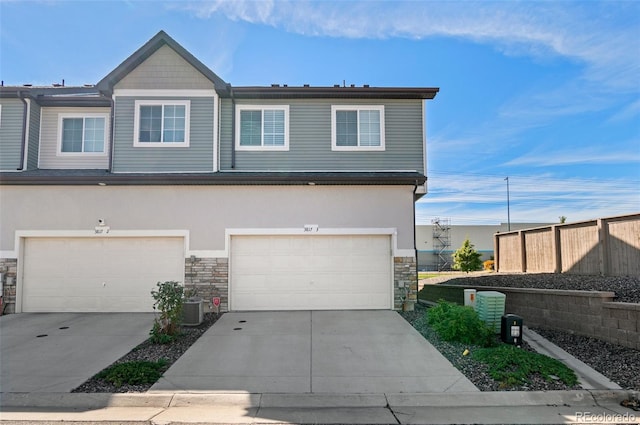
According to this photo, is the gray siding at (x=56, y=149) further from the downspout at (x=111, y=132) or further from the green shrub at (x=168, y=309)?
the green shrub at (x=168, y=309)

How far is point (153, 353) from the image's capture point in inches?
285

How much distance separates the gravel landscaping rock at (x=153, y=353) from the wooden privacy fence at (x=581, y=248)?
398 inches

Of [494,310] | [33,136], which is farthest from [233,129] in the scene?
[494,310]

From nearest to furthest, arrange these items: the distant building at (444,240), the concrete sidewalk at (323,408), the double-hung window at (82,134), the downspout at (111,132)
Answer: the concrete sidewalk at (323,408) < the downspout at (111,132) < the double-hung window at (82,134) < the distant building at (444,240)

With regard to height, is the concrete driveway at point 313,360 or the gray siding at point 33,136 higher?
the gray siding at point 33,136

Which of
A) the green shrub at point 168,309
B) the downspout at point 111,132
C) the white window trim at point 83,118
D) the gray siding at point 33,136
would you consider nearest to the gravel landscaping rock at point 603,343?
the green shrub at point 168,309

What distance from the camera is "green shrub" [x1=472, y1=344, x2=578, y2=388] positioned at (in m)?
5.82

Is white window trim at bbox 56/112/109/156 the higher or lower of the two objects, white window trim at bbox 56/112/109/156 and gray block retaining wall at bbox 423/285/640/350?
the higher

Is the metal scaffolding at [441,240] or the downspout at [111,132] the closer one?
the downspout at [111,132]

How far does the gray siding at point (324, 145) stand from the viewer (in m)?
12.2

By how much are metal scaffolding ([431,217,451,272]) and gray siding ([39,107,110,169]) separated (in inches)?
1463

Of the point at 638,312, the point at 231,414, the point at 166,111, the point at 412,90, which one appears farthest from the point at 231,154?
the point at 638,312

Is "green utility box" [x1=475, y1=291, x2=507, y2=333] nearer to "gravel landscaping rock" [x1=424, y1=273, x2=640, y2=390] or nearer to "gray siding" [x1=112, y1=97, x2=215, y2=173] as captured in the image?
"gravel landscaping rock" [x1=424, y1=273, x2=640, y2=390]

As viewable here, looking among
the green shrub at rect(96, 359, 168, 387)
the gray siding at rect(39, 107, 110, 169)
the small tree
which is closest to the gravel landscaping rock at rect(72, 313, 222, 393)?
the green shrub at rect(96, 359, 168, 387)
